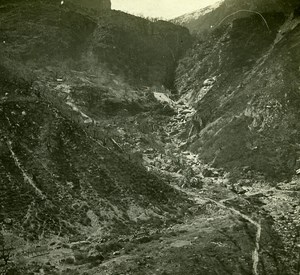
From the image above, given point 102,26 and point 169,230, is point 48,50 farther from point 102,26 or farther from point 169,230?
point 169,230

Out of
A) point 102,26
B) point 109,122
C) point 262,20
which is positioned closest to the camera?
point 109,122

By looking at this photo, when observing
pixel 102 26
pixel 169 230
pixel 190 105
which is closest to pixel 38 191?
pixel 169 230

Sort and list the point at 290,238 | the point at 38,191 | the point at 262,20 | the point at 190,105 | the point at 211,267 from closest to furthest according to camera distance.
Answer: the point at 211,267
the point at 290,238
the point at 38,191
the point at 190,105
the point at 262,20

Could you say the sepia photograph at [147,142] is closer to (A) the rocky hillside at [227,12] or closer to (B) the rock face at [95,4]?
(A) the rocky hillside at [227,12]

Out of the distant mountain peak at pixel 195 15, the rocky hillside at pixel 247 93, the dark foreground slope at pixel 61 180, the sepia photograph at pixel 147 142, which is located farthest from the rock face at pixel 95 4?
the dark foreground slope at pixel 61 180

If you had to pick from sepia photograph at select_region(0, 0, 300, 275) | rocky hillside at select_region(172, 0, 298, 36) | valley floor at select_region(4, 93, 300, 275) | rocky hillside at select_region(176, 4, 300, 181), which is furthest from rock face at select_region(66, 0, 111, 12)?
valley floor at select_region(4, 93, 300, 275)

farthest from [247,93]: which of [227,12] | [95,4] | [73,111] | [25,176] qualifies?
[95,4]

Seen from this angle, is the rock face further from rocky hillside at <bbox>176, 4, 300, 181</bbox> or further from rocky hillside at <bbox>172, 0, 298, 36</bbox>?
rocky hillside at <bbox>176, 4, 300, 181</bbox>
